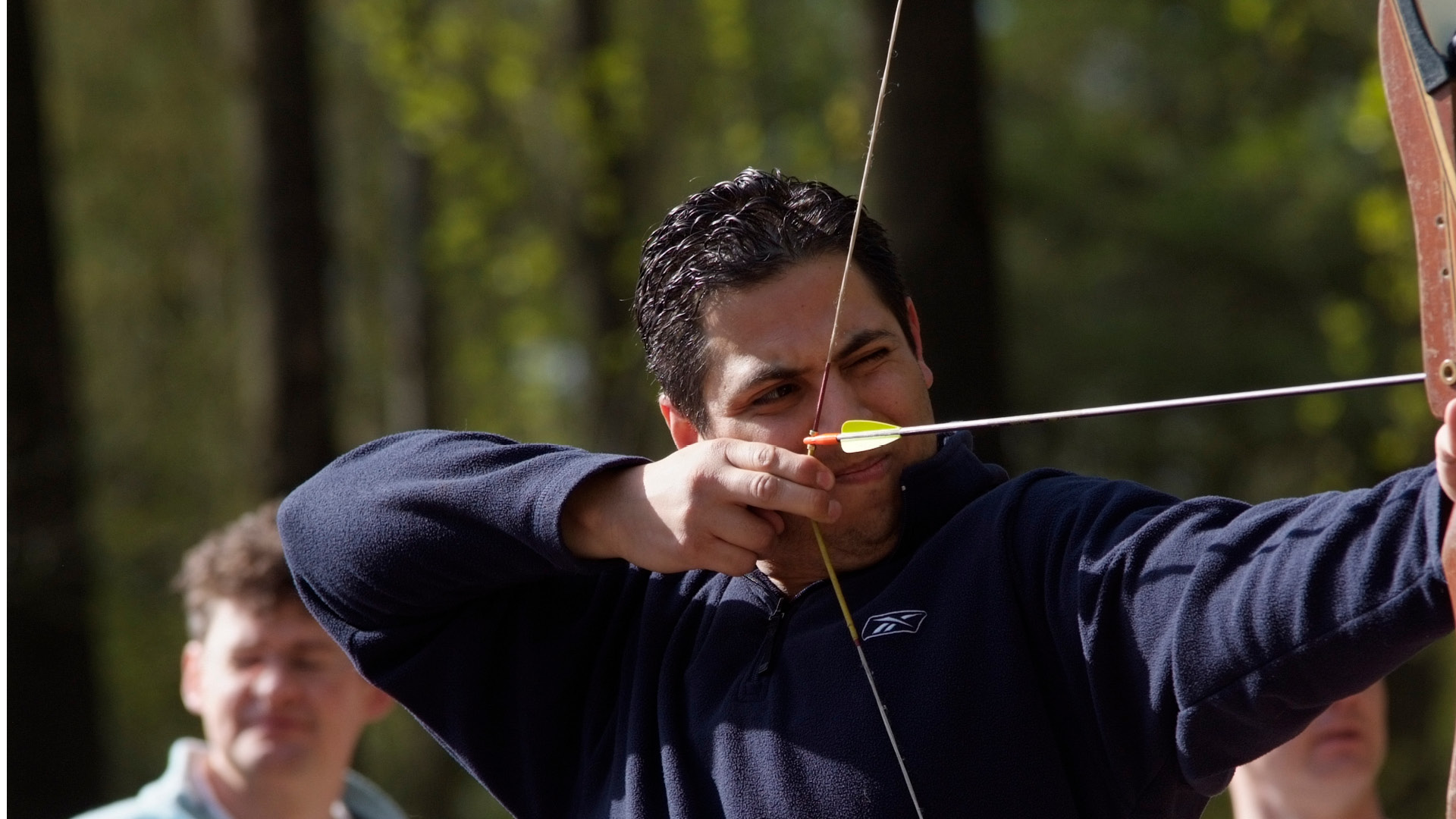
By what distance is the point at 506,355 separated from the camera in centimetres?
1494

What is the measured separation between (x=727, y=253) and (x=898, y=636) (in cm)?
54

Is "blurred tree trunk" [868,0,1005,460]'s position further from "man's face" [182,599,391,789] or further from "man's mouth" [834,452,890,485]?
"man's mouth" [834,452,890,485]

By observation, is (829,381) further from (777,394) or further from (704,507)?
(704,507)

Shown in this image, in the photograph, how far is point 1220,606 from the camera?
5.01 feet

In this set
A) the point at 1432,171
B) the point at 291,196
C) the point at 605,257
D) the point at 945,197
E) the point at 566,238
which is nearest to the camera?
the point at 1432,171

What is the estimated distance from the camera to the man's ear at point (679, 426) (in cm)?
218

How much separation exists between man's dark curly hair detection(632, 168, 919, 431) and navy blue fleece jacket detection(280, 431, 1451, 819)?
18 centimetres

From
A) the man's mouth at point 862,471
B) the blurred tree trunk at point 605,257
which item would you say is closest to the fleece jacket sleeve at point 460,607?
the man's mouth at point 862,471

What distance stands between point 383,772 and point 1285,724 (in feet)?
34.3

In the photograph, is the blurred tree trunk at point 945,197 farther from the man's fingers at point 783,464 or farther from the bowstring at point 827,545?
the man's fingers at point 783,464

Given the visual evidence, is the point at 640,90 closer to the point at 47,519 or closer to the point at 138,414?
the point at 138,414

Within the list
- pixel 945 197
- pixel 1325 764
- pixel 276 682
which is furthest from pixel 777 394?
pixel 945 197

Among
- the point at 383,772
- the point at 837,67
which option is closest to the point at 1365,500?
the point at 837,67

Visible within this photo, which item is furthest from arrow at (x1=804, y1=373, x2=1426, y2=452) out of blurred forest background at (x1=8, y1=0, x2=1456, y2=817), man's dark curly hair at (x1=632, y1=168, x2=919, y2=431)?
blurred forest background at (x1=8, y1=0, x2=1456, y2=817)
